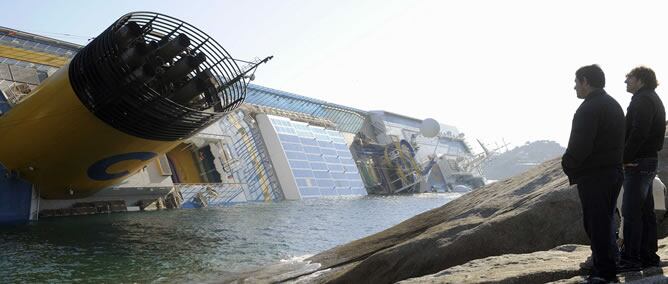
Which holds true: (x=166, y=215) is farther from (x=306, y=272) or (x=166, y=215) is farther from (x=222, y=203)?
(x=306, y=272)

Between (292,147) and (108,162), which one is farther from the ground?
(292,147)

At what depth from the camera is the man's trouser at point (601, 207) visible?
414 centimetres

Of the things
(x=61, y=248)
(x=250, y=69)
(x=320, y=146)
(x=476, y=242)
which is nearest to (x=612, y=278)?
(x=476, y=242)

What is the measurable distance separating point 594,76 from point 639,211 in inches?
58.6

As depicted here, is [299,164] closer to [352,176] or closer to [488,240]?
[352,176]

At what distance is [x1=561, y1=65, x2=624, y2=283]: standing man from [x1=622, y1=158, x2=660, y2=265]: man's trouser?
1.22 feet

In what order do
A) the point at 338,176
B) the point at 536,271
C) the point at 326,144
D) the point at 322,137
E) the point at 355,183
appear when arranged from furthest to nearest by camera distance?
the point at 355,183 < the point at 322,137 < the point at 326,144 < the point at 338,176 < the point at 536,271

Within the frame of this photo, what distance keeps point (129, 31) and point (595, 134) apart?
50.5 feet

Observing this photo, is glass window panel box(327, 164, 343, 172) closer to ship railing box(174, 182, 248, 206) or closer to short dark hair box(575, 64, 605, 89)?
ship railing box(174, 182, 248, 206)

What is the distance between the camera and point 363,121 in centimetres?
7794

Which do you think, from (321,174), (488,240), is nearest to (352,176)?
(321,174)

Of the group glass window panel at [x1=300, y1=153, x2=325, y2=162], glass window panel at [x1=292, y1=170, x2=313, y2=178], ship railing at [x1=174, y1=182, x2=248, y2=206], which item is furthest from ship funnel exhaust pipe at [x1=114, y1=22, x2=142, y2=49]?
glass window panel at [x1=300, y1=153, x2=325, y2=162]

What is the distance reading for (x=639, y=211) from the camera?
4.76m

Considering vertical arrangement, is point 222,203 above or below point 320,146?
below
